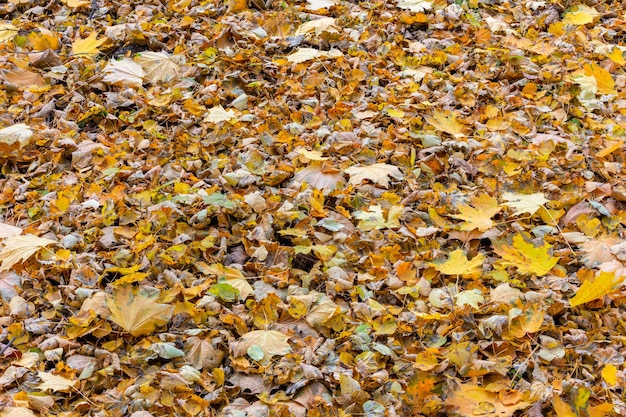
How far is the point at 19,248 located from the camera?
82.5 inches

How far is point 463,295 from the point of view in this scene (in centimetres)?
205

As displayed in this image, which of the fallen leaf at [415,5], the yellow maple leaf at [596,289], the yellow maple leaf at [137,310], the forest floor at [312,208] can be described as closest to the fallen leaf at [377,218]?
the forest floor at [312,208]

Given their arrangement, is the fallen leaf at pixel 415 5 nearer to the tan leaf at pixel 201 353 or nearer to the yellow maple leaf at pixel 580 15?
the yellow maple leaf at pixel 580 15

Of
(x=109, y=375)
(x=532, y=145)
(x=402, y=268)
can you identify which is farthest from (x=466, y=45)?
(x=109, y=375)

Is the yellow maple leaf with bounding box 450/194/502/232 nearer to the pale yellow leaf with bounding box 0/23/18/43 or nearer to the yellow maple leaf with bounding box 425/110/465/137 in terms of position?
the yellow maple leaf with bounding box 425/110/465/137

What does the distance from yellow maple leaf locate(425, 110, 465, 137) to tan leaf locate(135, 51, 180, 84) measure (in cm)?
121

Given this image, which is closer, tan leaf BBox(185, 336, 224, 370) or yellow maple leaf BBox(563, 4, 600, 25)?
tan leaf BBox(185, 336, 224, 370)

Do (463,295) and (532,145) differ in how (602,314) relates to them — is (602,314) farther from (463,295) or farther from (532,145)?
(532,145)

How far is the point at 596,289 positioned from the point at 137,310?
1395 mm

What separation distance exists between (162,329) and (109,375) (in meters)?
0.20

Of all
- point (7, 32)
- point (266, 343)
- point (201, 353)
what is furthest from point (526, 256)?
point (7, 32)

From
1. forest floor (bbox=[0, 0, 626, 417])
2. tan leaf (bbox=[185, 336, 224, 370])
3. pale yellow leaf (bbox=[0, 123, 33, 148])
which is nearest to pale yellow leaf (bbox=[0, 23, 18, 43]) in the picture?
forest floor (bbox=[0, 0, 626, 417])

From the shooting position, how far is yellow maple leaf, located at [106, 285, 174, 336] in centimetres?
190

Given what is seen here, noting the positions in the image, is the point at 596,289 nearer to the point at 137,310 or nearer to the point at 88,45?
the point at 137,310
